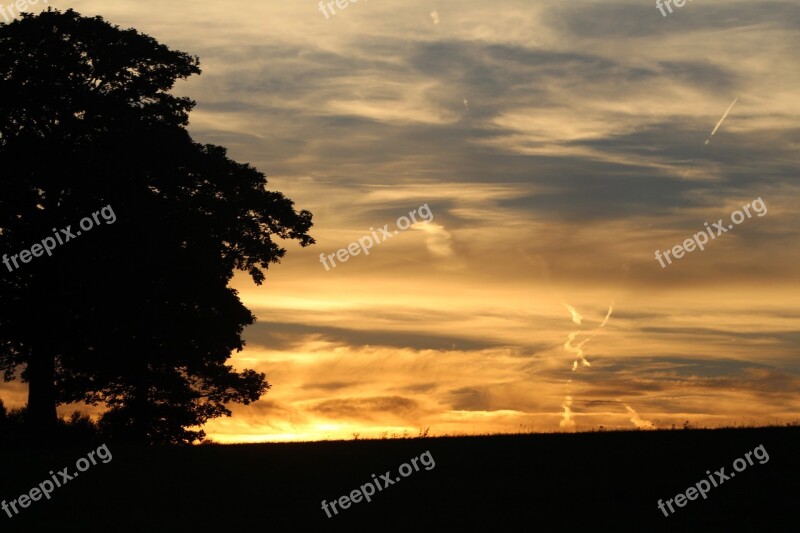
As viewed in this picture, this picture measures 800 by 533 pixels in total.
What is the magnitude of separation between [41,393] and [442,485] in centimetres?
1896

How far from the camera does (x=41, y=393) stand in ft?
117

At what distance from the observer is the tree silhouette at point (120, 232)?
34.7m

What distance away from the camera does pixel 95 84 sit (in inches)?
1436

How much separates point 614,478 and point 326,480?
652cm

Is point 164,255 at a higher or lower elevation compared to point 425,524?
higher

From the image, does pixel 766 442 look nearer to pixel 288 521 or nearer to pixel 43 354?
pixel 288 521

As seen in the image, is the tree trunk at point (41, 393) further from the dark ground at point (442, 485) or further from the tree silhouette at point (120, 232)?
the dark ground at point (442, 485)

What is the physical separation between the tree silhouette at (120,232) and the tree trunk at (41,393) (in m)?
0.05

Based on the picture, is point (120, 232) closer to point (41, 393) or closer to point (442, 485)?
point (41, 393)

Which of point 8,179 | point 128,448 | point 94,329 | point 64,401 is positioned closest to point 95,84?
point 8,179

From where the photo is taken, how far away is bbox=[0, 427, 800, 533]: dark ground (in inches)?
778

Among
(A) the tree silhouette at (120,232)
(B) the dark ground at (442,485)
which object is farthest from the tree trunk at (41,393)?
(B) the dark ground at (442,485)

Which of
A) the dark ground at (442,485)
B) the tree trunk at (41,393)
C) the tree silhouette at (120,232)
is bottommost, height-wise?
the dark ground at (442,485)

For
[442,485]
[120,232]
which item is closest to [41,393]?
[120,232]
